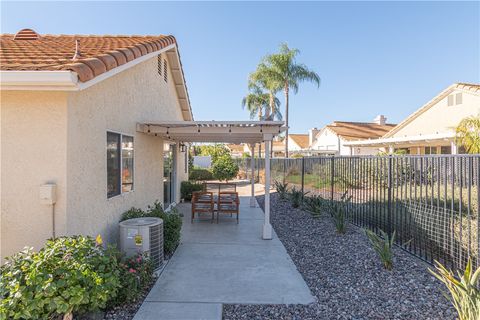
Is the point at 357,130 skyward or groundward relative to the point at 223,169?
skyward

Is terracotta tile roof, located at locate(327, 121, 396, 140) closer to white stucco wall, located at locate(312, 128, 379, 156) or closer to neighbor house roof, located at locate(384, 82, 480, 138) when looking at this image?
white stucco wall, located at locate(312, 128, 379, 156)

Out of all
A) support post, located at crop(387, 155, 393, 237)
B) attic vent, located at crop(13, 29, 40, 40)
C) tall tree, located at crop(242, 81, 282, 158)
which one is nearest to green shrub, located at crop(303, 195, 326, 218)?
support post, located at crop(387, 155, 393, 237)

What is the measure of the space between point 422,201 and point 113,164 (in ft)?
19.3

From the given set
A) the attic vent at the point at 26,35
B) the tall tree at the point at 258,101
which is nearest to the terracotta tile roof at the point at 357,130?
the tall tree at the point at 258,101

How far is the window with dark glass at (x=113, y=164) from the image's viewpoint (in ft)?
17.1

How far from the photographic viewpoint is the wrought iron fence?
431 centimetres

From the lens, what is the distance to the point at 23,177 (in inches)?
151

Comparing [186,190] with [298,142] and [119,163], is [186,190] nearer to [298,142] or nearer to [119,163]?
[119,163]

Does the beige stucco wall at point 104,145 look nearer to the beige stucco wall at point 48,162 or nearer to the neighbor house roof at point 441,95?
the beige stucco wall at point 48,162

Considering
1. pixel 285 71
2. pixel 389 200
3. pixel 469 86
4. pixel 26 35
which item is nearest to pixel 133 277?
pixel 389 200

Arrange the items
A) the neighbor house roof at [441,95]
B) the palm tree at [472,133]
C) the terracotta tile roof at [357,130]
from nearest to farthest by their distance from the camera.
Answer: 1. the palm tree at [472,133]
2. the neighbor house roof at [441,95]
3. the terracotta tile roof at [357,130]

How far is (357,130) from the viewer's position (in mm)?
34312

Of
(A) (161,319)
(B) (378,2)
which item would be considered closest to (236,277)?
(A) (161,319)

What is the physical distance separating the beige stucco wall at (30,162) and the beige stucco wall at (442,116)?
20465mm
